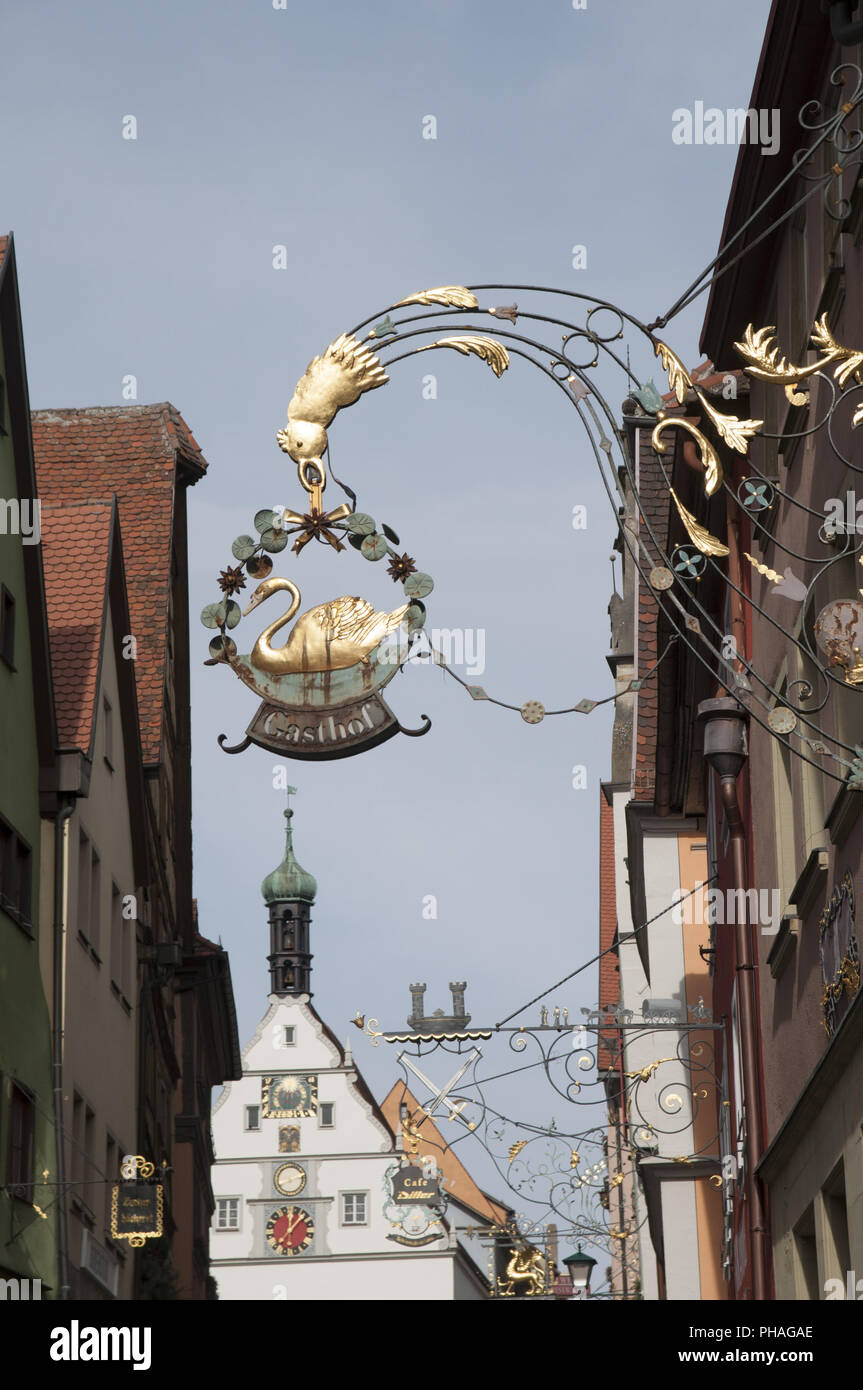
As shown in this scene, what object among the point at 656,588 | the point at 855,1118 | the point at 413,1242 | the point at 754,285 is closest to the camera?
the point at 656,588

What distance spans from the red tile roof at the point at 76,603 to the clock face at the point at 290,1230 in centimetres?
5029

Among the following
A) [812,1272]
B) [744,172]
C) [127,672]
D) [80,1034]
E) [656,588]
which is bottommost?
[812,1272]

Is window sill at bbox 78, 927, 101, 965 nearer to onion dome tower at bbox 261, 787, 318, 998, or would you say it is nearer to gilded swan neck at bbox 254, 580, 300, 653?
gilded swan neck at bbox 254, 580, 300, 653

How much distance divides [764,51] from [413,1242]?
6371cm

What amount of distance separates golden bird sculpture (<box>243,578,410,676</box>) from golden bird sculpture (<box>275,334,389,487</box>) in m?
0.63

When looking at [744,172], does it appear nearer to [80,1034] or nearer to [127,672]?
[80,1034]

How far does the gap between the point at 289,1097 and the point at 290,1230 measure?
4.30 meters

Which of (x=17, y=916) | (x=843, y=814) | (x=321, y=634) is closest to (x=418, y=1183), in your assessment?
(x=17, y=916)

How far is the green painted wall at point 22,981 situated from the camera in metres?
16.8

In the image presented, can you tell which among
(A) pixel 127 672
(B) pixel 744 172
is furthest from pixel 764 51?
(A) pixel 127 672

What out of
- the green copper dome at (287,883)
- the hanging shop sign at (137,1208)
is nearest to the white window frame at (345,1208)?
the green copper dome at (287,883)

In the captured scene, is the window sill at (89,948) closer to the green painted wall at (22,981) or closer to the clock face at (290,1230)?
the green painted wall at (22,981)
